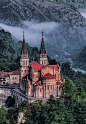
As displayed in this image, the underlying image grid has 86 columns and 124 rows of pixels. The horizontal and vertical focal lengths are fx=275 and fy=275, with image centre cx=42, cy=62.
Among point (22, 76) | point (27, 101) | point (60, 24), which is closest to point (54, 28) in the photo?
point (60, 24)

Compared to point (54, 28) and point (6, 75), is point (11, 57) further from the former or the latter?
point (6, 75)

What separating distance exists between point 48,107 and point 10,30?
3115 inches

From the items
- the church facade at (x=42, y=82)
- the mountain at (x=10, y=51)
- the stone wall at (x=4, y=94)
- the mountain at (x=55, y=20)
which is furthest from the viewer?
the mountain at (x=55, y=20)

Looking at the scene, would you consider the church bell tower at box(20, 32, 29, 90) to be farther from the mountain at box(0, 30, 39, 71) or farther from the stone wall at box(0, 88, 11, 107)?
the mountain at box(0, 30, 39, 71)

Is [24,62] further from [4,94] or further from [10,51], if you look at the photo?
[10,51]

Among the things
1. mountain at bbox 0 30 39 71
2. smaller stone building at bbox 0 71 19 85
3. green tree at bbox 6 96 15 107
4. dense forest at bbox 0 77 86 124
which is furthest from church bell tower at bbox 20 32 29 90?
mountain at bbox 0 30 39 71

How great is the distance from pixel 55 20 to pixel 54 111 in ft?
257

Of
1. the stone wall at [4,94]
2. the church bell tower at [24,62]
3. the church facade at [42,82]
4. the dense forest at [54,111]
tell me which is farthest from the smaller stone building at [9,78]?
the dense forest at [54,111]

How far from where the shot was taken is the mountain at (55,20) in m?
128

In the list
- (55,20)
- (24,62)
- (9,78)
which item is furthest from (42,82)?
(55,20)

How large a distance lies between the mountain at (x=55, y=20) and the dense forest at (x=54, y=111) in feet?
206

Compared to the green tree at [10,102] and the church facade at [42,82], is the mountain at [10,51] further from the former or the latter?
the church facade at [42,82]

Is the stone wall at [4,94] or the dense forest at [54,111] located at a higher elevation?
the dense forest at [54,111]

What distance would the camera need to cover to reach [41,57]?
73875 millimetres
